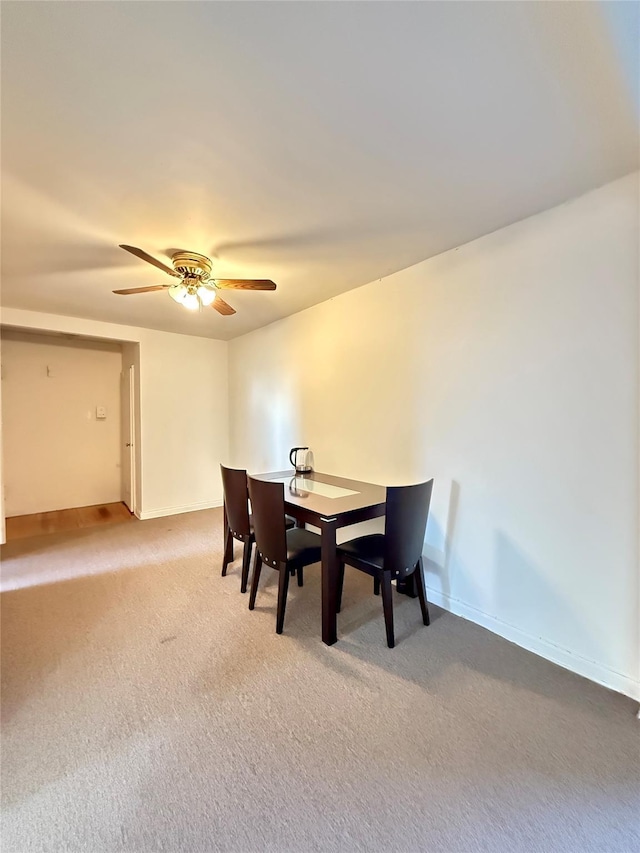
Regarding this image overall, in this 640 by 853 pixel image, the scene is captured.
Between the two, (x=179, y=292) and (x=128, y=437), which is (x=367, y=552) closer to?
(x=179, y=292)

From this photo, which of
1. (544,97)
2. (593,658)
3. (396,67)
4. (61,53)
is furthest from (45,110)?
(593,658)

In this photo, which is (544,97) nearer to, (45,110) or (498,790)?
(45,110)

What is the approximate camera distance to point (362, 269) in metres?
2.64

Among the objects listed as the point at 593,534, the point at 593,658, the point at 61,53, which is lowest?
the point at 593,658

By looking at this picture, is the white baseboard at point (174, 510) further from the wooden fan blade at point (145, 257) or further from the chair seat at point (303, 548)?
the wooden fan blade at point (145, 257)

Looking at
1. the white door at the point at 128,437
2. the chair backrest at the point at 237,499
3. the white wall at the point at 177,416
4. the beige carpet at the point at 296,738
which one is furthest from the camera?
the white door at the point at 128,437

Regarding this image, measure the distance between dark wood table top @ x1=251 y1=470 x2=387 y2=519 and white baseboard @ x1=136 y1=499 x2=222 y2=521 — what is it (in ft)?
6.83

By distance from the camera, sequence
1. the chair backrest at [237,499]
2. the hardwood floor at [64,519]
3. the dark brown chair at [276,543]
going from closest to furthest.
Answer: the dark brown chair at [276,543], the chair backrest at [237,499], the hardwood floor at [64,519]

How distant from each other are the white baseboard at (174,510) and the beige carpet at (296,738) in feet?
6.59

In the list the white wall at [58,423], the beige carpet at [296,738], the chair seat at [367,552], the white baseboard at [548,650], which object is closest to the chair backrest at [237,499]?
the beige carpet at [296,738]

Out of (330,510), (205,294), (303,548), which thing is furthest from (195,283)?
(303,548)

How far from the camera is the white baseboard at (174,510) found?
14.4 ft

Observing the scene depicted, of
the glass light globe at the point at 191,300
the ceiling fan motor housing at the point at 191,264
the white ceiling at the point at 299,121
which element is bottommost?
the glass light globe at the point at 191,300

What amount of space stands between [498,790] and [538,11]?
8.09 ft
